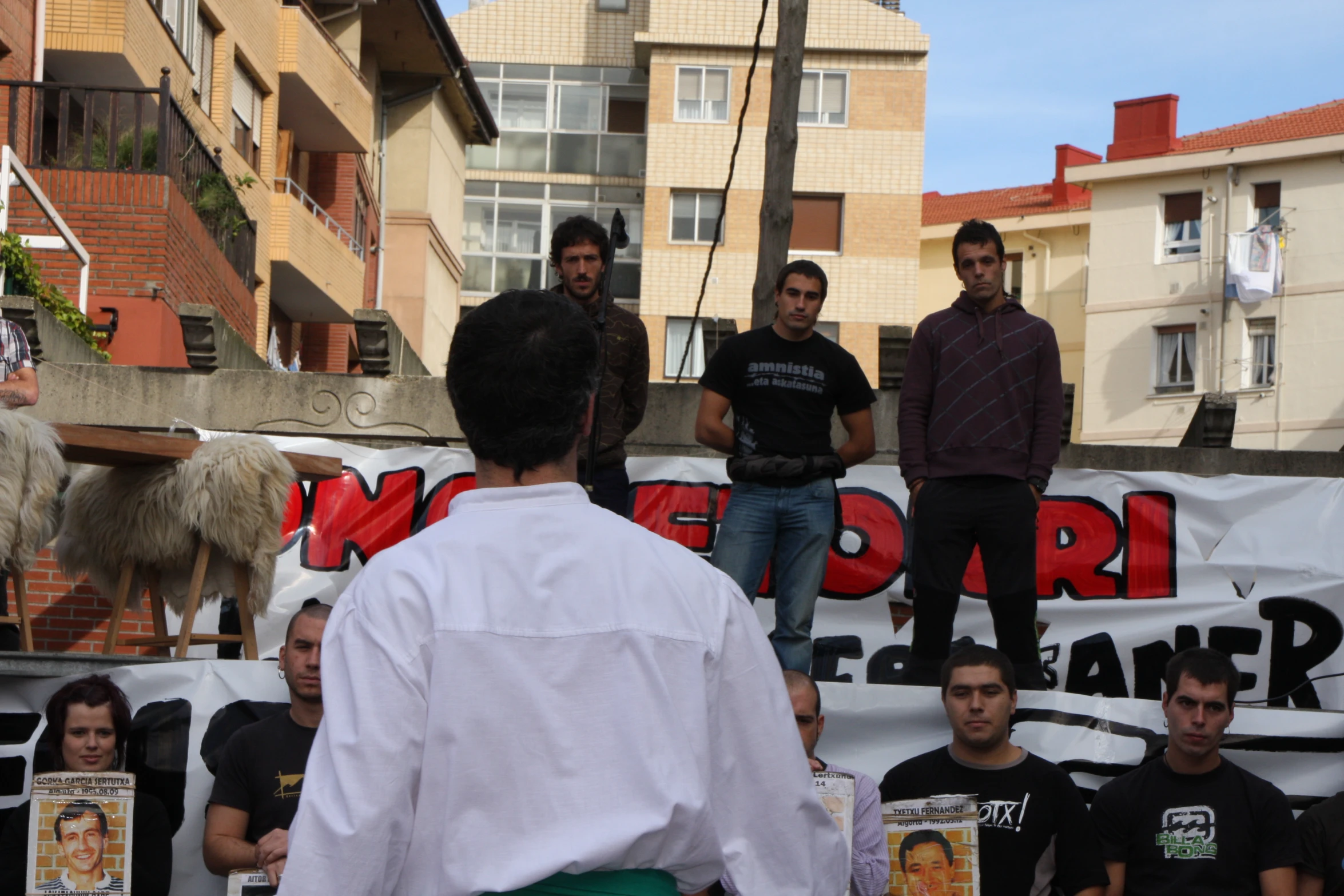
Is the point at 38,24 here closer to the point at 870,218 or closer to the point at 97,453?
the point at 97,453

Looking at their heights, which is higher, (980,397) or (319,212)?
(319,212)

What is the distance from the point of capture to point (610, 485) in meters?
6.74

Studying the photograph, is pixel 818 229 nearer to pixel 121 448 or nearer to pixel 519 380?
pixel 121 448

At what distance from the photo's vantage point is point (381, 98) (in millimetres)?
29453

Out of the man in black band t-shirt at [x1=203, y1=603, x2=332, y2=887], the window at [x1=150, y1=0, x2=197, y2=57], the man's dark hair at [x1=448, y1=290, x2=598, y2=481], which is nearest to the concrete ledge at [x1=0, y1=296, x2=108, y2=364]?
the man in black band t-shirt at [x1=203, y1=603, x2=332, y2=887]

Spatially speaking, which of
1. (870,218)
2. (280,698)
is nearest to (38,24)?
(280,698)

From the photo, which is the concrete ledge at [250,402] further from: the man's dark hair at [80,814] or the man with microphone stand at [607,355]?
the man's dark hair at [80,814]

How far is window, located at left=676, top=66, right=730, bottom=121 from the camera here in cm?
3653

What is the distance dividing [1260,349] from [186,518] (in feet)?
116

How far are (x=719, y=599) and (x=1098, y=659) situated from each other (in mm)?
6613

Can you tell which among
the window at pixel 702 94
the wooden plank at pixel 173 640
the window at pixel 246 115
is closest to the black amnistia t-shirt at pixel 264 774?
the wooden plank at pixel 173 640

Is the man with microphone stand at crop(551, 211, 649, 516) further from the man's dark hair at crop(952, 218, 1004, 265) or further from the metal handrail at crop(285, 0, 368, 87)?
the metal handrail at crop(285, 0, 368, 87)

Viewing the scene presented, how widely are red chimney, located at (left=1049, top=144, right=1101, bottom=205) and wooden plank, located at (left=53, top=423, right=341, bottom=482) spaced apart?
39803 millimetres

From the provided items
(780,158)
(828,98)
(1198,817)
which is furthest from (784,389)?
(828,98)
